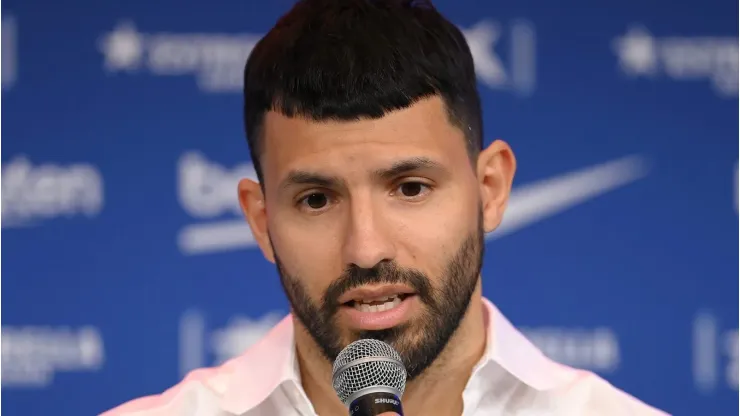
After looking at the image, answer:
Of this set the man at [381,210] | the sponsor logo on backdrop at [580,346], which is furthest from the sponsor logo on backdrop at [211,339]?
the man at [381,210]

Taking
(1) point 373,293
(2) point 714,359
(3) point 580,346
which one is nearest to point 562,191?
(3) point 580,346

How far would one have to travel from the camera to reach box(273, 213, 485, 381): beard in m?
1.97

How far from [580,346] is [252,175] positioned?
106cm

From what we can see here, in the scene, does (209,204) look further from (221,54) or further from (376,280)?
(376,280)

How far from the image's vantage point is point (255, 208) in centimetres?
230

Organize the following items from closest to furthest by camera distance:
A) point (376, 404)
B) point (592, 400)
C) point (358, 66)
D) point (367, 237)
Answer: point (376, 404)
point (367, 237)
point (358, 66)
point (592, 400)

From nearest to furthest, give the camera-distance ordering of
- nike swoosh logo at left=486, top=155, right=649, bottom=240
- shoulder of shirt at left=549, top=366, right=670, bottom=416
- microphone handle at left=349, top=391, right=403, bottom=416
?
microphone handle at left=349, top=391, right=403, bottom=416, shoulder of shirt at left=549, top=366, right=670, bottom=416, nike swoosh logo at left=486, top=155, right=649, bottom=240

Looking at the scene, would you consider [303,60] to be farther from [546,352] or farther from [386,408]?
[546,352]

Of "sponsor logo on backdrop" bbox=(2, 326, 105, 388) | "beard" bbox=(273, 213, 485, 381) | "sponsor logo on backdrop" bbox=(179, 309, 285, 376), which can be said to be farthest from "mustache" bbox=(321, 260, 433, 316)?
"sponsor logo on backdrop" bbox=(2, 326, 105, 388)

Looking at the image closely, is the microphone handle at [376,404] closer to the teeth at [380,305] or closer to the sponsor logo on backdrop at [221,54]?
the teeth at [380,305]

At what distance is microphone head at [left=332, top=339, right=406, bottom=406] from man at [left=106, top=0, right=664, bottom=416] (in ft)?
1.24

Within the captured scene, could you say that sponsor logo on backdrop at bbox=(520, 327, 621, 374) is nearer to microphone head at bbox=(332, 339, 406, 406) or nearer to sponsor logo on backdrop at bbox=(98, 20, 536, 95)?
sponsor logo on backdrop at bbox=(98, 20, 536, 95)

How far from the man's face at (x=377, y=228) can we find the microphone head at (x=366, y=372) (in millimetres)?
376

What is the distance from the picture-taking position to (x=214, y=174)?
3324mm
